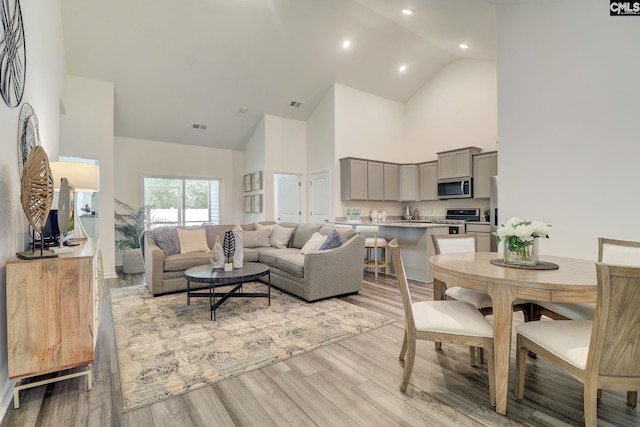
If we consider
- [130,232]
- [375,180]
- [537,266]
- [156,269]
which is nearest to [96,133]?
[130,232]

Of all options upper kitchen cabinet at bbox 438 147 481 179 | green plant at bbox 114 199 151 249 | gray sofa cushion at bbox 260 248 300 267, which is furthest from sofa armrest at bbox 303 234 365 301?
green plant at bbox 114 199 151 249

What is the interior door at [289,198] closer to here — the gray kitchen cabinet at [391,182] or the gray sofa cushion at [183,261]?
the gray kitchen cabinet at [391,182]

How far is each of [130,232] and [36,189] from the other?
180 inches

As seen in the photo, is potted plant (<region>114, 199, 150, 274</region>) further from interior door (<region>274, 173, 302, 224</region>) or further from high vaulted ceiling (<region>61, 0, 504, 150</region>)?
interior door (<region>274, 173, 302, 224</region>)

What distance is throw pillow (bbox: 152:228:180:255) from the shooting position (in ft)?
14.4

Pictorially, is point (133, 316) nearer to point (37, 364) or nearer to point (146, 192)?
point (37, 364)

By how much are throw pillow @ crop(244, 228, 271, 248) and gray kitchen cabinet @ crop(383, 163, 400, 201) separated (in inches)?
123

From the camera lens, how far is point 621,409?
1703 millimetres

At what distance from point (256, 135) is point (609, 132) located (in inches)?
243

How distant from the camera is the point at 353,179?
6375 millimetres

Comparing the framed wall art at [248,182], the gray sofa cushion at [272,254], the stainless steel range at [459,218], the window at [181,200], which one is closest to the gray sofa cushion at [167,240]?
the gray sofa cushion at [272,254]

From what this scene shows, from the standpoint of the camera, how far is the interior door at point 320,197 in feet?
22.0

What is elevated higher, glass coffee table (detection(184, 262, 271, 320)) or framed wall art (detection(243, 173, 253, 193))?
framed wall art (detection(243, 173, 253, 193))

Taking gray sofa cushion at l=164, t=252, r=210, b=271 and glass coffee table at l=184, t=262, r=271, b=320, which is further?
gray sofa cushion at l=164, t=252, r=210, b=271
